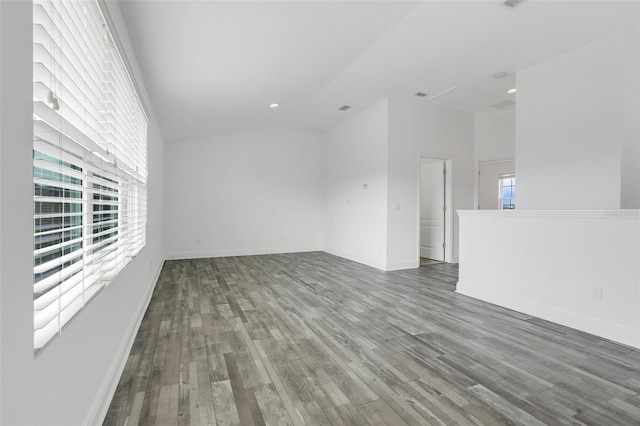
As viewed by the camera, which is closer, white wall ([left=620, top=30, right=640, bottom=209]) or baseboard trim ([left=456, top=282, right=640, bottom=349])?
baseboard trim ([left=456, top=282, right=640, bottom=349])

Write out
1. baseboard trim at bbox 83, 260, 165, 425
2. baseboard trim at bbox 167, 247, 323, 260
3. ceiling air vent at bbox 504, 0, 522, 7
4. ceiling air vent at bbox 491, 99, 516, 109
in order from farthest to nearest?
1. baseboard trim at bbox 167, 247, 323, 260
2. ceiling air vent at bbox 491, 99, 516, 109
3. ceiling air vent at bbox 504, 0, 522, 7
4. baseboard trim at bbox 83, 260, 165, 425

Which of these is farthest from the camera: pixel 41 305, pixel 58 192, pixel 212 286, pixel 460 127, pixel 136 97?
pixel 460 127

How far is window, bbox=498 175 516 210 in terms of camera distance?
8859 millimetres

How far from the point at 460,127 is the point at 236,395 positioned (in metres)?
6.06

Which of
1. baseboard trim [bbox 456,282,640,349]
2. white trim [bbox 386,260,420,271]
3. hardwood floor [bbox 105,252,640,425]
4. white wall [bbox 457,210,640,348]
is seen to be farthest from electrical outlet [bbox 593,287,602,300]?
white trim [bbox 386,260,420,271]

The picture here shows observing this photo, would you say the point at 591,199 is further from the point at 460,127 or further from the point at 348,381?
the point at 348,381

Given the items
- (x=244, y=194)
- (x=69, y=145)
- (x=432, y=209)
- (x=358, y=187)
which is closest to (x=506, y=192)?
(x=432, y=209)

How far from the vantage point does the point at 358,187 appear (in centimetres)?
641

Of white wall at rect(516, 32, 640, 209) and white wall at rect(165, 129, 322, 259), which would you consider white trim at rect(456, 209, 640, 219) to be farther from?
white wall at rect(165, 129, 322, 259)

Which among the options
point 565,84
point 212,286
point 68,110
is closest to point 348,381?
point 68,110

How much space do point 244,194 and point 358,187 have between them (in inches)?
106

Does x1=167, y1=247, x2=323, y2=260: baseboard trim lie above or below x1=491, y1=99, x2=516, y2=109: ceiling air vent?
below

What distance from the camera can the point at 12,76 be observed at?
0.85 metres

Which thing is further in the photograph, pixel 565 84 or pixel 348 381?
pixel 565 84
